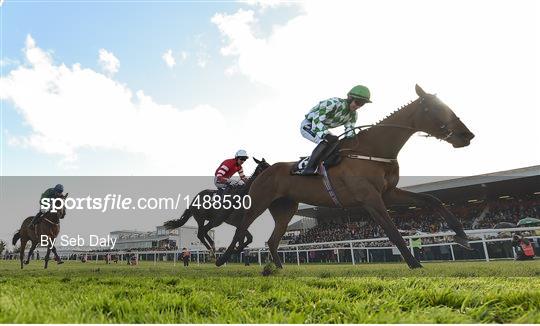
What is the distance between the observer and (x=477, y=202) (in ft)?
94.1

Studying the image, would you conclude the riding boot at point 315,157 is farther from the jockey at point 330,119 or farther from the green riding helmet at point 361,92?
the green riding helmet at point 361,92

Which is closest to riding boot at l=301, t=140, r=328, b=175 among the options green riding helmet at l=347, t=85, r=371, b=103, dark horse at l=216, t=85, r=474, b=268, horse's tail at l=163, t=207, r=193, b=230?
dark horse at l=216, t=85, r=474, b=268

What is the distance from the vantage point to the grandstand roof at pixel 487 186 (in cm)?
1988

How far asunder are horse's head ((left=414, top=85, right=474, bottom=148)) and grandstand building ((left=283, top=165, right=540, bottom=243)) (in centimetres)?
1576

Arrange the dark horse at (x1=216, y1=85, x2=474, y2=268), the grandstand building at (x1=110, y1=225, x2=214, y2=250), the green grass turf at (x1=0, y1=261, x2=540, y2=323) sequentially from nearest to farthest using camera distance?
the green grass turf at (x1=0, y1=261, x2=540, y2=323), the dark horse at (x1=216, y1=85, x2=474, y2=268), the grandstand building at (x1=110, y1=225, x2=214, y2=250)

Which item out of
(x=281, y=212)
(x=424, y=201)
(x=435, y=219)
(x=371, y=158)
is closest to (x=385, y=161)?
(x=371, y=158)

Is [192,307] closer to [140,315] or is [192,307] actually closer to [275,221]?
[140,315]

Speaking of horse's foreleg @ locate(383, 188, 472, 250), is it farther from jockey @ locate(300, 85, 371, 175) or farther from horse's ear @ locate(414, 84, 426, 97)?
horse's ear @ locate(414, 84, 426, 97)

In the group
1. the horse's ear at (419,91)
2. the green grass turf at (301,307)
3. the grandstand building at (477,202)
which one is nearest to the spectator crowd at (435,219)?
the grandstand building at (477,202)

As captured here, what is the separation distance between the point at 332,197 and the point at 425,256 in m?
10.5

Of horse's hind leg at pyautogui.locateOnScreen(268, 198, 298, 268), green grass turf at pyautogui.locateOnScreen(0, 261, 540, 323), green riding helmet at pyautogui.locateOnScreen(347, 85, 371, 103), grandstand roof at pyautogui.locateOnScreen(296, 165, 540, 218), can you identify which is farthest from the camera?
grandstand roof at pyautogui.locateOnScreen(296, 165, 540, 218)

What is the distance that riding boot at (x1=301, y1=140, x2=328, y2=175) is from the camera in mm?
6031

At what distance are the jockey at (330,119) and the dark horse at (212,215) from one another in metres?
2.27

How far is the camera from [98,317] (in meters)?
2.04
